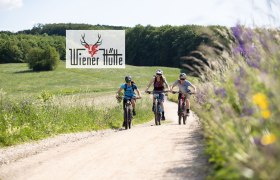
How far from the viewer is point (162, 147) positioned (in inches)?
387

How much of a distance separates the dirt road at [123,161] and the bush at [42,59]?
97202 millimetres

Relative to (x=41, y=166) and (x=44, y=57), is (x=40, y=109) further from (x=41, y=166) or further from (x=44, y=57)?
Answer: (x=44, y=57)

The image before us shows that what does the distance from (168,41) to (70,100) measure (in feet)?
419

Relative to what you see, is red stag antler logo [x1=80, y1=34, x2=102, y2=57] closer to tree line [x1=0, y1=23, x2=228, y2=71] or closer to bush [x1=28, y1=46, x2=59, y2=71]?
bush [x1=28, y1=46, x2=59, y2=71]

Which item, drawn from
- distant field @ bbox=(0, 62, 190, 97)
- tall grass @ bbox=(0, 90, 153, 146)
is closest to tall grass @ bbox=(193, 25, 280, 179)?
tall grass @ bbox=(0, 90, 153, 146)

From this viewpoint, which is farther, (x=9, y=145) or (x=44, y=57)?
(x=44, y=57)

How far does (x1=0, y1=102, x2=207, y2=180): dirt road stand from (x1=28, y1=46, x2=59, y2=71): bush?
319 feet

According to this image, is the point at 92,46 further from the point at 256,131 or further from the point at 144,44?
the point at 256,131

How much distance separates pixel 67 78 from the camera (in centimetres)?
9706

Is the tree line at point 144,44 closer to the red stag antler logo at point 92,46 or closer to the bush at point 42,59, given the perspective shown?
the bush at point 42,59

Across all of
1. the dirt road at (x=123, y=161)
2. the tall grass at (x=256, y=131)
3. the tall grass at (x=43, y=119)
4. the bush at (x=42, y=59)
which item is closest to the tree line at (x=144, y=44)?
the bush at (x=42, y=59)

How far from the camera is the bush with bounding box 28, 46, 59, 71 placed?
106938mm

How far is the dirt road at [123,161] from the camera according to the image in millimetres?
7477

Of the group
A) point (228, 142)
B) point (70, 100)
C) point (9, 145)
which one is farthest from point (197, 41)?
point (228, 142)
